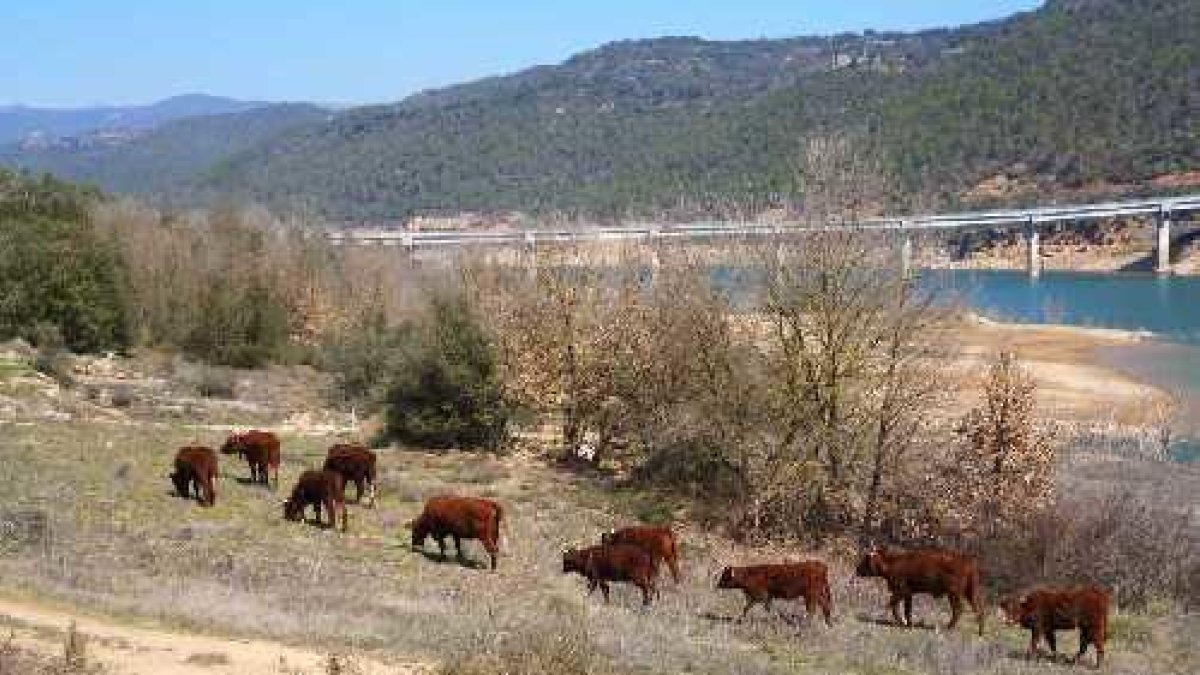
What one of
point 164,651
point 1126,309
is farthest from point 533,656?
point 1126,309

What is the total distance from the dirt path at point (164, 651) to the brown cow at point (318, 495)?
8.55 meters

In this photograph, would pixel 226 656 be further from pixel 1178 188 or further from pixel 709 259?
pixel 1178 188

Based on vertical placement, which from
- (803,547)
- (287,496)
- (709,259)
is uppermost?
(709,259)

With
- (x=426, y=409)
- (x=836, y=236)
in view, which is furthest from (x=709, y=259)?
(x=426, y=409)

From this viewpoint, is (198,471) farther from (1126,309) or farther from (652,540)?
(1126,309)

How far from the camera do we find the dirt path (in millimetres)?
12625

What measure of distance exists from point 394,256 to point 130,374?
28.1m

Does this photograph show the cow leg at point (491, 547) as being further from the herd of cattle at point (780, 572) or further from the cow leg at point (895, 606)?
the cow leg at point (895, 606)

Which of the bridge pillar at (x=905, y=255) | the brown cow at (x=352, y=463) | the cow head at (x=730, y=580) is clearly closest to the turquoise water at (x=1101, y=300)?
the bridge pillar at (x=905, y=255)

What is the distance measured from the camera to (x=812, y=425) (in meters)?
28.2

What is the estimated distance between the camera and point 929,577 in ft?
A: 67.2

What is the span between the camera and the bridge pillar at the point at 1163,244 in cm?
13412

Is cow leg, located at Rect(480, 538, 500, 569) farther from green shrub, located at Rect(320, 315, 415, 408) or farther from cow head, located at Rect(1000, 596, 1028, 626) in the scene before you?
green shrub, located at Rect(320, 315, 415, 408)

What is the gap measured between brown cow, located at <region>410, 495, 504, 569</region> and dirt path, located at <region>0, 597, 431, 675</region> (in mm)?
7468
